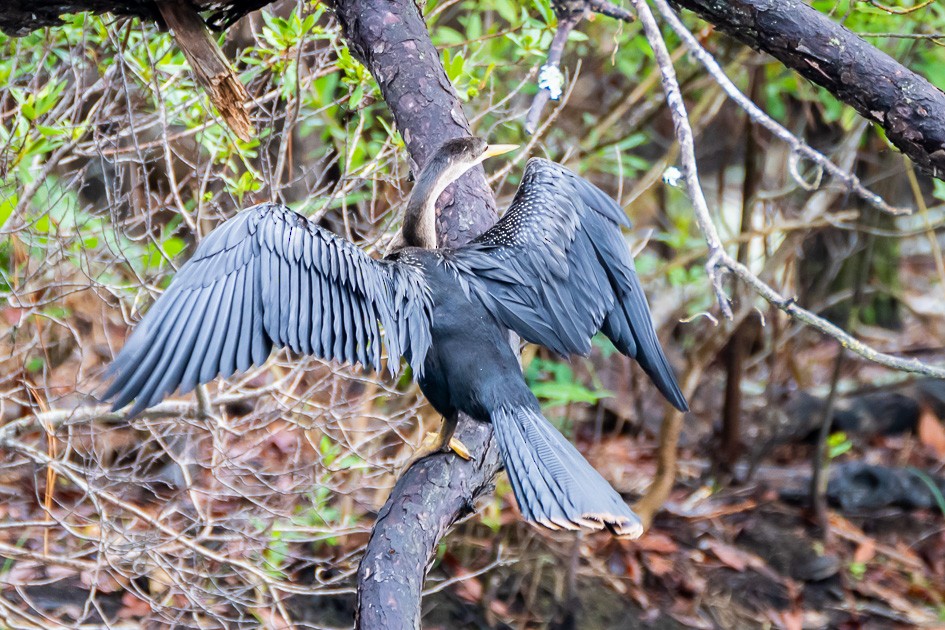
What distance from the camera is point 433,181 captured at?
8.65ft

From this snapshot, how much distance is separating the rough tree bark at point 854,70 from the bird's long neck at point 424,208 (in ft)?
2.74

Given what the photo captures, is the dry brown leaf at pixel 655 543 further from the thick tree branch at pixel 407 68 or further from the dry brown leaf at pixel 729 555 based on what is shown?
the thick tree branch at pixel 407 68

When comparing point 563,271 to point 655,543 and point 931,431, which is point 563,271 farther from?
point 931,431

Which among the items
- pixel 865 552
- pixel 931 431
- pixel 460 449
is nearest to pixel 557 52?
pixel 460 449

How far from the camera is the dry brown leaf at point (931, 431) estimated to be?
226 inches

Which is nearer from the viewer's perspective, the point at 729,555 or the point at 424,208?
the point at 424,208

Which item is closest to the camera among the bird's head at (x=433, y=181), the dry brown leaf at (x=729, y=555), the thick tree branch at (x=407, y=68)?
the bird's head at (x=433, y=181)

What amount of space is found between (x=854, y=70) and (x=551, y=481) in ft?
4.02

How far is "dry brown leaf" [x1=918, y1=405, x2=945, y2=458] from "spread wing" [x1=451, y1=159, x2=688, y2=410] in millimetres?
3519

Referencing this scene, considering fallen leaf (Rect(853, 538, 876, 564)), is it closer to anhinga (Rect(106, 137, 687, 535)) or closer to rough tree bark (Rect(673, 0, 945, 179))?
anhinga (Rect(106, 137, 687, 535))

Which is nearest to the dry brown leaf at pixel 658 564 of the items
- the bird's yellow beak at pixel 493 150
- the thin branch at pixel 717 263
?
the bird's yellow beak at pixel 493 150

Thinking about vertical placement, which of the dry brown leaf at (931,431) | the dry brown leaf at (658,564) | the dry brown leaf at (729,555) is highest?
the dry brown leaf at (658,564)

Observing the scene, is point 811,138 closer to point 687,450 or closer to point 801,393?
point 801,393

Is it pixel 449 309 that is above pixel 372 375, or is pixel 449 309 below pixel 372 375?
above
